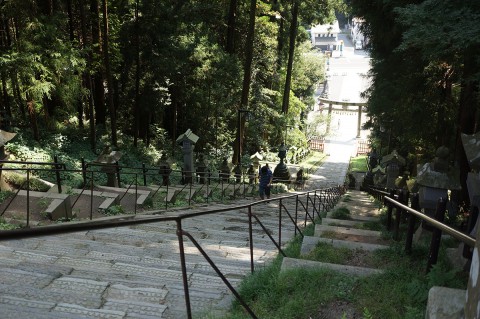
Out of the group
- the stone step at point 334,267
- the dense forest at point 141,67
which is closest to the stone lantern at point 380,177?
the dense forest at point 141,67

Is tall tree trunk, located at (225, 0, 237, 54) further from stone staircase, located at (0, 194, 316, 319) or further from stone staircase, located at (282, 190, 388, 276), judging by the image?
stone staircase, located at (0, 194, 316, 319)

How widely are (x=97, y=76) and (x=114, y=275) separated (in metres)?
17.5

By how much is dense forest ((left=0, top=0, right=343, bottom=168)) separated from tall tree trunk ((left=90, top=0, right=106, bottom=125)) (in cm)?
5

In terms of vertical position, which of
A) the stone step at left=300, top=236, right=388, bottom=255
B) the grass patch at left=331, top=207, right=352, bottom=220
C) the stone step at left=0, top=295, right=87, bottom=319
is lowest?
the grass patch at left=331, top=207, right=352, bottom=220

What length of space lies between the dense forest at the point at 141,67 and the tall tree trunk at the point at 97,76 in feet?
0.18

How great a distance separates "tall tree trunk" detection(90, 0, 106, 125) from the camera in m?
17.4

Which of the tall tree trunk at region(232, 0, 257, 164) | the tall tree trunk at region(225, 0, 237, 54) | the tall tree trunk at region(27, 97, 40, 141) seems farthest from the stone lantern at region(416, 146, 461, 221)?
the tall tree trunk at region(225, 0, 237, 54)

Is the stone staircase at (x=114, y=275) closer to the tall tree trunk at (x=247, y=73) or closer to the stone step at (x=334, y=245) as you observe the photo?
the stone step at (x=334, y=245)

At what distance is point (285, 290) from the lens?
3.62 m

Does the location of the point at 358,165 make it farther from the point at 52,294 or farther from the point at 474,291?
the point at 474,291

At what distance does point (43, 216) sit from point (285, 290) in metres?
5.54

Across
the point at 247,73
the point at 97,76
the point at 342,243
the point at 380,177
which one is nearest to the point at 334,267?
the point at 342,243

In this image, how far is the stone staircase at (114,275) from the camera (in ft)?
10.6

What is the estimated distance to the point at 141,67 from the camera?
1941 centimetres
